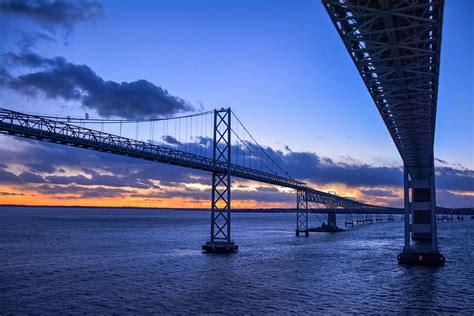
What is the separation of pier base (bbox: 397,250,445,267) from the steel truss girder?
22.2 metres

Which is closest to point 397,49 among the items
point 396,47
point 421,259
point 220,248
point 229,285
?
point 396,47

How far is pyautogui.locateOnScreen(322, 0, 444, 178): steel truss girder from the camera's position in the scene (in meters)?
16.1

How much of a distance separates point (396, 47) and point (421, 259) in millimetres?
37753

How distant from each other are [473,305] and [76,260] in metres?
45.8

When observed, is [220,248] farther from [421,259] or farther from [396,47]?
[396,47]

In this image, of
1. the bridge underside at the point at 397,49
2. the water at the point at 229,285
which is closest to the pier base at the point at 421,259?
the water at the point at 229,285

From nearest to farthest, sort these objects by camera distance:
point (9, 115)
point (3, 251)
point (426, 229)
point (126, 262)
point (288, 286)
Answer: point (288, 286) < point (9, 115) < point (126, 262) < point (426, 229) < point (3, 251)

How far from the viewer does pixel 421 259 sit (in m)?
49.9

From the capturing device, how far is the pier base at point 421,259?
49812mm

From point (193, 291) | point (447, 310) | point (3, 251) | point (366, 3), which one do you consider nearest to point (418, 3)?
point (366, 3)

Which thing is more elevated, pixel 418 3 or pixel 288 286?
pixel 418 3

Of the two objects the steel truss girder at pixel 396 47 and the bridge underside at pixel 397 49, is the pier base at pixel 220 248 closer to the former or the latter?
the bridge underside at pixel 397 49

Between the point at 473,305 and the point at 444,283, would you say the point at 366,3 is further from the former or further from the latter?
the point at 444,283

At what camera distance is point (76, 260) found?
5806 centimetres
